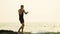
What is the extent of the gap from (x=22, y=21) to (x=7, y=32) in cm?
121

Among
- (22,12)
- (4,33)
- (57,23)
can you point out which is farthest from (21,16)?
(57,23)

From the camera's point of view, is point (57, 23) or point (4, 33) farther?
point (57, 23)

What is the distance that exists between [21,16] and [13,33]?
1220 millimetres

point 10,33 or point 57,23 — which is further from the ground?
point 10,33

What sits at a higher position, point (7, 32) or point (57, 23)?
point (7, 32)

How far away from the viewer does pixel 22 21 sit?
733 inches

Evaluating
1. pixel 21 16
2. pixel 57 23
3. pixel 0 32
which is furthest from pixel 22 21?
pixel 57 23

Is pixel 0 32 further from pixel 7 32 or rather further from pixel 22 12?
Result: pixel 22 12

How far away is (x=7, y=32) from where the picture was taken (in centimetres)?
1834

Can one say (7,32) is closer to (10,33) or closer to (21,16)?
(10,33)

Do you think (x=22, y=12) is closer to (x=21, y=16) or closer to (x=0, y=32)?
(x=21, y=16)

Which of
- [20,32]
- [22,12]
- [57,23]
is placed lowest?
[57,23]

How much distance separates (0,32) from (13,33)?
83cm

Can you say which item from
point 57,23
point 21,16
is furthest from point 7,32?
point 57,23
